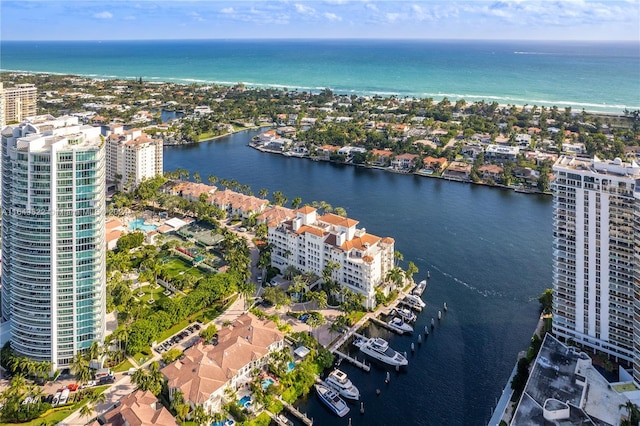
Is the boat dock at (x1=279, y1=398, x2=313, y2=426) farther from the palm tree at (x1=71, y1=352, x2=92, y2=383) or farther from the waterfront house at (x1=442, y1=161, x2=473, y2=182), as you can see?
the waterfront house at (x1=442, y1=161, x2=473, y2=182)

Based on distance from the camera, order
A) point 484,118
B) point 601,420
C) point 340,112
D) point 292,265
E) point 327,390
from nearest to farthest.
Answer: point 601,420 < point 327,390 < point 292,265 < point 484,118 < point 340,112

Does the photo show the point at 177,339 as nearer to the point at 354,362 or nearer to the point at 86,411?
the point at 86,411

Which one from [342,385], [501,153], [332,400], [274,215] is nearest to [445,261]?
[274,215]

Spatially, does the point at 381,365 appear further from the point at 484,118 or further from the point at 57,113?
the point at 57,113

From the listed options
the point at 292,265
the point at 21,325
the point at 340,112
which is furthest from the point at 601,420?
the point at 340,112

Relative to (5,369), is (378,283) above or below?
above

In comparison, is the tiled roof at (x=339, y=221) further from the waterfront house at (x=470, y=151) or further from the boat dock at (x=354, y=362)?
the waterfront house at (x=470, y=151)
